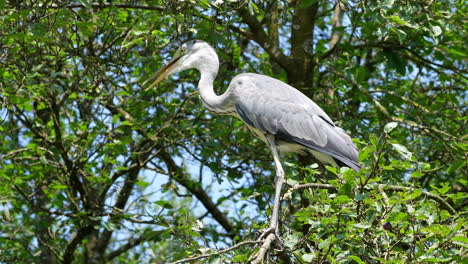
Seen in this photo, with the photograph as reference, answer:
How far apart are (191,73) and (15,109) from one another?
83.6 inches

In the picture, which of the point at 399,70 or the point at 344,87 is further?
the point at 344,87

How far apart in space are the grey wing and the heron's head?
0.47 metres

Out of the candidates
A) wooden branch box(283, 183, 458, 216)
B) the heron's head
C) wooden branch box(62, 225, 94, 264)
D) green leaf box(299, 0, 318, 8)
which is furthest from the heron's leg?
wooden branch box(62, 225, 94, 264)

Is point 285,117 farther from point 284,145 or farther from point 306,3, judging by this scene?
point 306,3

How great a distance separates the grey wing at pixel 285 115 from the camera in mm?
5938

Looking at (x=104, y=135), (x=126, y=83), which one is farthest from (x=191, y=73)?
(x=104, y=135)

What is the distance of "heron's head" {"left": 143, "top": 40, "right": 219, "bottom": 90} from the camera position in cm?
655

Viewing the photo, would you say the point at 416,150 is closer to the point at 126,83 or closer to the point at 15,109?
the point at 126,83

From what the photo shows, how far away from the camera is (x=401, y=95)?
23.7ft

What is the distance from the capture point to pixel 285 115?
241 inches

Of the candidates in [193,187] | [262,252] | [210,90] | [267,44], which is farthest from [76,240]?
[262,252]

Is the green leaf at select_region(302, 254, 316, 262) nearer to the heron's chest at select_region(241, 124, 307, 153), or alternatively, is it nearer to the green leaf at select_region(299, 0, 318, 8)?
the heron's chest at select_region(241, 124, 307, 153)

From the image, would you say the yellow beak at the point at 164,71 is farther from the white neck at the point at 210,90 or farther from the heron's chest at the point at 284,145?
the heron's chest at the point at 284,145

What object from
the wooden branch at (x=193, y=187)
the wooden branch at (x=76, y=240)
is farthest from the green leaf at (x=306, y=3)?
the wooden branch at (x=76, y=240)
